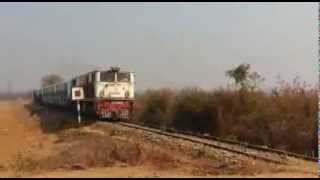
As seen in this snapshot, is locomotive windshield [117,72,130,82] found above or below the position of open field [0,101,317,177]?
above

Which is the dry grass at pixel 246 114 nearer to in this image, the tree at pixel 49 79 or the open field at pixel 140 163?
the open field at pixel 140 163

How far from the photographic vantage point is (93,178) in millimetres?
11734

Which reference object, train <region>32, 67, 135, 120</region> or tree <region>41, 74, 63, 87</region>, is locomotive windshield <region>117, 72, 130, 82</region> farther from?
tree <region>41, 74, 63, 87</region>

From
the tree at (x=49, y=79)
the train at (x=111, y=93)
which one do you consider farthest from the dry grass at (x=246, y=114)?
the tree at (x=49, y=79)

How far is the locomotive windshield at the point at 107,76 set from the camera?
30.2 metres

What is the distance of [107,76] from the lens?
100.0 ft

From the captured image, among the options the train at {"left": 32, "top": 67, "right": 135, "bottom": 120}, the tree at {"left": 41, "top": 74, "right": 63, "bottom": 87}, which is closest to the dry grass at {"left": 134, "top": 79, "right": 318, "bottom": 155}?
the train at {"left": 32, "top": 67, "right": 135, "bottom": 120}

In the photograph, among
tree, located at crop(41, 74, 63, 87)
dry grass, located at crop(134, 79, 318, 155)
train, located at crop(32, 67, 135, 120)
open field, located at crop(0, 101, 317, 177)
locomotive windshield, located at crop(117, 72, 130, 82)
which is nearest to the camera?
open field, located at crop(0, 101, 317, 177)

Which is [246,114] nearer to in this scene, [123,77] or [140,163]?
[123,77]

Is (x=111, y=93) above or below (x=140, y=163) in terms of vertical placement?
above

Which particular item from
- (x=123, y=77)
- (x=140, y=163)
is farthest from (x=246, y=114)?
(x=140, y=163)

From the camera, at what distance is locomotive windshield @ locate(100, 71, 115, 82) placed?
30.2m

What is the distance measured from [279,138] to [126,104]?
11.4m

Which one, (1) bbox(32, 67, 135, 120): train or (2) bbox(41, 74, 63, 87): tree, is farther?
(2) bbox(41, 74, 63, 87): tree
